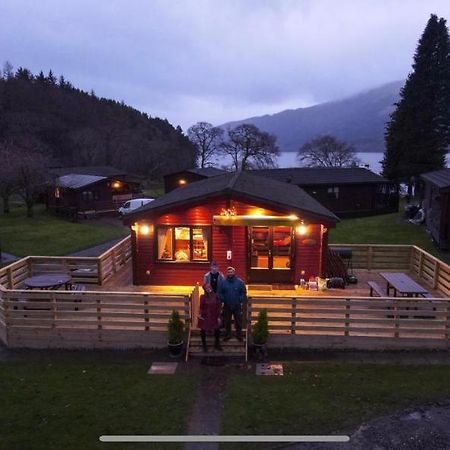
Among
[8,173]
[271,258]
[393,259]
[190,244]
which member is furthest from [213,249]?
[8,173]

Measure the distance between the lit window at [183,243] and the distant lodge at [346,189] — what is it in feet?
68.9

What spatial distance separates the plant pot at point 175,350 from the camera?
36.3 feet

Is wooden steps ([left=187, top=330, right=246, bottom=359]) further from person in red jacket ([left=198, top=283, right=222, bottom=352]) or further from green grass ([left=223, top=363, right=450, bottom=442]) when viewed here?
green grass ([left=223, top=363, right=450, bottom=442])

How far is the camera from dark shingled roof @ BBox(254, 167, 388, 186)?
121 ft

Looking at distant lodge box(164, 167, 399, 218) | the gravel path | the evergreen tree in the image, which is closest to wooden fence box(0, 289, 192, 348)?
the gravel path

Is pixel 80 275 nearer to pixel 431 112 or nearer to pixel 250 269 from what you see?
pixel 250 269

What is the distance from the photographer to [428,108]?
42.4m

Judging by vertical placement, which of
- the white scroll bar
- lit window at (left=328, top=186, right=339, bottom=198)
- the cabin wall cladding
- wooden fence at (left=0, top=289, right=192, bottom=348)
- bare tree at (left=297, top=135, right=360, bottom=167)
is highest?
bare tree at (left=297, top=135, right=360, bottom=167)

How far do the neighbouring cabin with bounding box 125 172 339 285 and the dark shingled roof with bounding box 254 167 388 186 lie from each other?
20.7 m

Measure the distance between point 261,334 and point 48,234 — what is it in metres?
25.5

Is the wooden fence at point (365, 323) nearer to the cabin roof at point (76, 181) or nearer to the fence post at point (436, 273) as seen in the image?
the fence post at point (436, 273)

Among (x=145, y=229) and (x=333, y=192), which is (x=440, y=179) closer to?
(x=333, y=192)

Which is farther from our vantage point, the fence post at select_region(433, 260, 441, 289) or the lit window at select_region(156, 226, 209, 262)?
the lit window at select_region(156, 226, 209, 262)

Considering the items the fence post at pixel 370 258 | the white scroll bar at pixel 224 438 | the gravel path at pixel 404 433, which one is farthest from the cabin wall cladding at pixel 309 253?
the white scroll bar at pixel 224 438
